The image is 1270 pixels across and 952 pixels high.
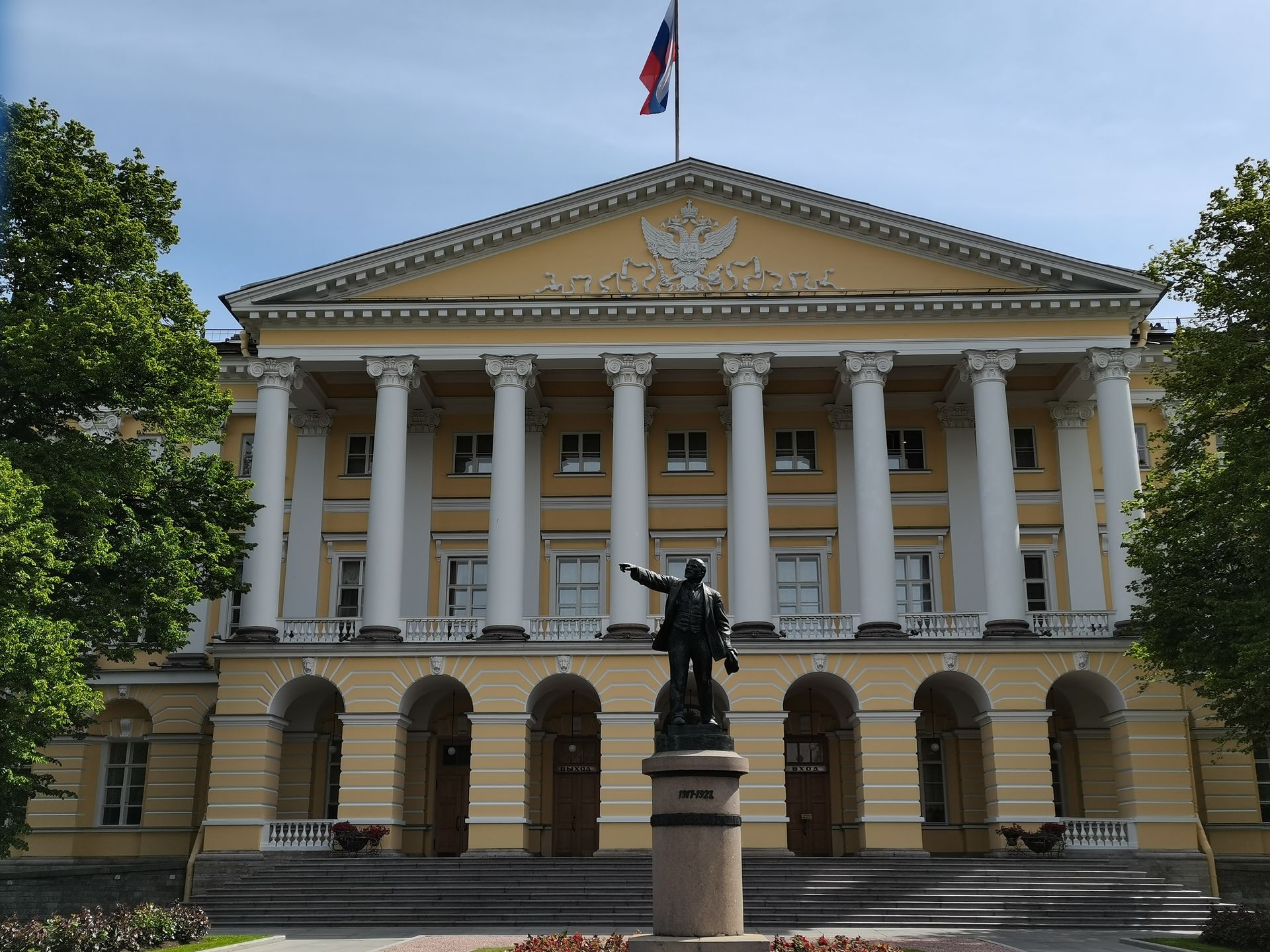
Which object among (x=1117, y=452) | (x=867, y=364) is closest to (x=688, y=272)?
(x=867, y=364)

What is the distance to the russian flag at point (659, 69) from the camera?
128ft

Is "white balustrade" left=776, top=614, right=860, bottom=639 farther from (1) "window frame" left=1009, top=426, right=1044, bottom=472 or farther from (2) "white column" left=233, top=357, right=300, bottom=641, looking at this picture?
(2) "white column" left=233, top=357, right=300, bottom=641

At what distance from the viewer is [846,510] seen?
39781 millimetres

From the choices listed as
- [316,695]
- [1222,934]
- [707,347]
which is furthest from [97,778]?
[1222,934]

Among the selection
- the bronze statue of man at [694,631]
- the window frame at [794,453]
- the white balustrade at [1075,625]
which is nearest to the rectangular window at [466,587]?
the window frame at [794,453]

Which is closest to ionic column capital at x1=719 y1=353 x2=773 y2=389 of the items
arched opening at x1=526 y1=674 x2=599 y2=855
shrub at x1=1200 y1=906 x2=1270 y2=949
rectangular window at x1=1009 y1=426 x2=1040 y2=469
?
rectangular window at x1=1009 y1=426 x2=1040 y2=469

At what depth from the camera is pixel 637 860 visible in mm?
31594

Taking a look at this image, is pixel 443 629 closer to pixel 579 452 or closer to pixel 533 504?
pixel 533 504

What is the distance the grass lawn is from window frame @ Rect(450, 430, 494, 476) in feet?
61.9

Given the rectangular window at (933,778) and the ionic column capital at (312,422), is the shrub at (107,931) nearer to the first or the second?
the ionic column capital at (312,422)

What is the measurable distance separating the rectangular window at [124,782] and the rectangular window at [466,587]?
10600 millimetres

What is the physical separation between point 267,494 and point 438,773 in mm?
9931

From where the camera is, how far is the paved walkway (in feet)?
73.4

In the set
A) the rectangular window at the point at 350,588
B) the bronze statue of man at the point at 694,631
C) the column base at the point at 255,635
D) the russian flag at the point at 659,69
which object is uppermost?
the russian flag at the point at 659,69
